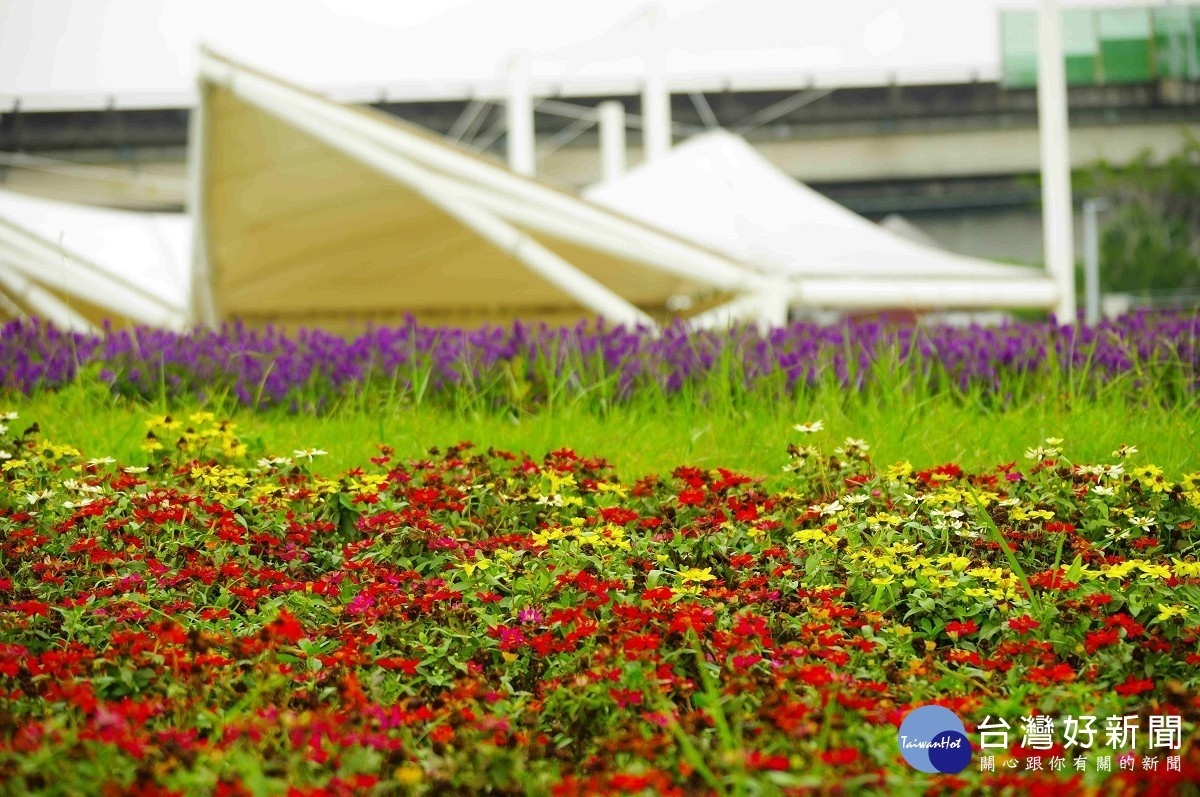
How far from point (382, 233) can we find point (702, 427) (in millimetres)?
8060

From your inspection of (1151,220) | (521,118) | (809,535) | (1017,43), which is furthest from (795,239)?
(1151,220)

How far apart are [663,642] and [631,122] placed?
38948 millimetres

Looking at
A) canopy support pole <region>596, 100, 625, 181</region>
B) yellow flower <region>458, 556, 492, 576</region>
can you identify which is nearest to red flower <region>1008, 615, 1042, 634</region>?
yellow flower <region>458, 556, 492, 576</region>

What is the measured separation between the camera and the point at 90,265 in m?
12.0

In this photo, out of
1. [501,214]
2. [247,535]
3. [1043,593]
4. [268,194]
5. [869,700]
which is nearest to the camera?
[869,700]

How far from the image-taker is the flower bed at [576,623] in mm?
1995

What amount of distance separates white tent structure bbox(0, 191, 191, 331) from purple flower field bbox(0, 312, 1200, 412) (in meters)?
2.48

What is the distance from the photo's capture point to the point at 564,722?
233 cm

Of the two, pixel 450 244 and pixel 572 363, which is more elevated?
pixel 450 244

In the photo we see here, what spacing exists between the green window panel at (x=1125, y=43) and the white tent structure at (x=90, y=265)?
797 inches

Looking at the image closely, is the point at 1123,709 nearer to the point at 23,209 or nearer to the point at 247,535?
the point at 247,535

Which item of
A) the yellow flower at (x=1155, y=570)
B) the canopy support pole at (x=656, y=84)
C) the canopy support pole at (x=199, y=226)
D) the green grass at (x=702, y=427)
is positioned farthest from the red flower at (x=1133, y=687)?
the canopy support pole at (x=656, y=84)

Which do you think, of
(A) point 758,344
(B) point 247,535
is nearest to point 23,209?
(A) point 758,344

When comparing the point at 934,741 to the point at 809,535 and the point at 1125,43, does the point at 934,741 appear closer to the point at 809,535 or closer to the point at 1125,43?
the point at 809,535
